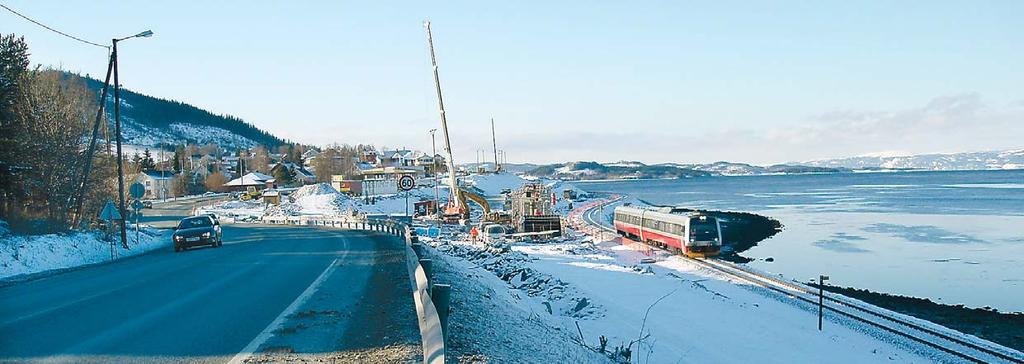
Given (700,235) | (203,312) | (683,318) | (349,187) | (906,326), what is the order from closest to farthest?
(203,312), (683,318), (906,326), (700,235), (349,187)

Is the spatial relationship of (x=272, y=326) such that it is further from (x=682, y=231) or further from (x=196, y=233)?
(x=682, y=231)

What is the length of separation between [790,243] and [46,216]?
4776cm

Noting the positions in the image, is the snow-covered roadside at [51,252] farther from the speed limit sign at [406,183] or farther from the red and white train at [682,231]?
the red and white train at [682,231]

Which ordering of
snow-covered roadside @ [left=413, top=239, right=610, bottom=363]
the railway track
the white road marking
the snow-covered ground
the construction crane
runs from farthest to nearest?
the construction crane < the railway track < the snow-covered ground < snow-covered roadside @ [left=413, top=239, right=610, bottom=363] < the white road marking

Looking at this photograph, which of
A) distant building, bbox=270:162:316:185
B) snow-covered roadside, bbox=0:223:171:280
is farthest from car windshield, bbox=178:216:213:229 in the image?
distant building, bbox=270:162:316:185

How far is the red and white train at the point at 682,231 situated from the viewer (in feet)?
142

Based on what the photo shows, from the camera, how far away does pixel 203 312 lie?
36.0 feet

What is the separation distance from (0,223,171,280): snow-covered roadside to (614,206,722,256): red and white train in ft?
93.6

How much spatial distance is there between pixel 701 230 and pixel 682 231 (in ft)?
4.03

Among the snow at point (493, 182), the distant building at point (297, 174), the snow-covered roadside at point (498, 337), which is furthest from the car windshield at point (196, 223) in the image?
A: the distant building at point (297, 174)

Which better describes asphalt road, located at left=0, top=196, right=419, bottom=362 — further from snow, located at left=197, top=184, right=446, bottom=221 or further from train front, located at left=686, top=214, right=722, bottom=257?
snow, located at left=197, top=184, right=446, bottom=221

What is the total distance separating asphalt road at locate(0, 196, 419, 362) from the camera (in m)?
8.38

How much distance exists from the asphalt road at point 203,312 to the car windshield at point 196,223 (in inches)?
436

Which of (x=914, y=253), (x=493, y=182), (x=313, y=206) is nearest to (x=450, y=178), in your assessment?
(x=313, y=206)
